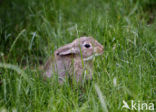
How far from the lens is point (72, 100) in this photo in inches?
134

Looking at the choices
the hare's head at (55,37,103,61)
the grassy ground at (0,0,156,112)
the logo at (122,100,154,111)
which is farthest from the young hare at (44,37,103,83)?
the logo at (122,100,154,111)

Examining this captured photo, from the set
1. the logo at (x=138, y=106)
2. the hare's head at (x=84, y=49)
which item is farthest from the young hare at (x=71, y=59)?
the logo at (x=138, y=106)

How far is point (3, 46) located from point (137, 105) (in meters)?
2.59

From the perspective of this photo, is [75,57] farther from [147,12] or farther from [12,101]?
[147,12]

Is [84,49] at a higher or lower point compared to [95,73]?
higher

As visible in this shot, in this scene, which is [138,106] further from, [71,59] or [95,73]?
[71,59]

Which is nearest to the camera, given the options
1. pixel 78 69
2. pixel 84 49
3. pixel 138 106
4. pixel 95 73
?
pixel 138 106

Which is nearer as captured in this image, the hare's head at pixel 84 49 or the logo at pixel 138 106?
the logo at pixel 138 106

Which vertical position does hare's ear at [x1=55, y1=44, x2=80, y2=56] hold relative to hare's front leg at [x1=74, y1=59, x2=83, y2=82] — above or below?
above

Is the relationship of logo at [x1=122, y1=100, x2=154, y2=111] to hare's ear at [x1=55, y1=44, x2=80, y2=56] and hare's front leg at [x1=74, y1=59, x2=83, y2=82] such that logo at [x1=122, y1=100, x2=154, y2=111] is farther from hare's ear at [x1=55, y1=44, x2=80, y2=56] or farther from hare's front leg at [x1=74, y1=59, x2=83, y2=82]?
hare's ear at [x1=55, y1=44, x2=80, y2=56]

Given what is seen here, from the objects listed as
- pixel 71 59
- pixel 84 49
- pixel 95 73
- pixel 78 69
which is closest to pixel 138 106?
pixel 95 73

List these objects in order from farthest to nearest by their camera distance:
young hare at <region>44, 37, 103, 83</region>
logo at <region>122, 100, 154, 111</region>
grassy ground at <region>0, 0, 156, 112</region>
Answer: young hare at <region>44, 37, 103, 83</region>
grassy ground at <region>0, 0, 156, 112</region>
logo at <region>122, 100, 154, 111</region>

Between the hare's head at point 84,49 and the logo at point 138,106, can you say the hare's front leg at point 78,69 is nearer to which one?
the hare's head at point 84,49

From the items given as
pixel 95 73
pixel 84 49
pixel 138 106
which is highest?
pixel 84 49
